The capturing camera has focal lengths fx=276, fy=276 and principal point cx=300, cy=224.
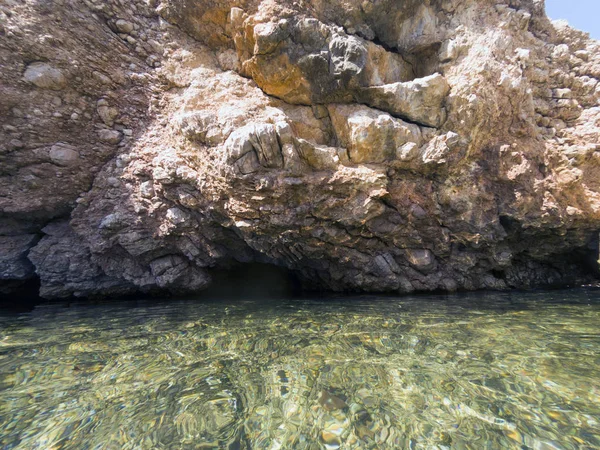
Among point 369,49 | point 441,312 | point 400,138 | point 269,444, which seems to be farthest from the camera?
point 369,49

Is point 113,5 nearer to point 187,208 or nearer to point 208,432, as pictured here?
point 187,208

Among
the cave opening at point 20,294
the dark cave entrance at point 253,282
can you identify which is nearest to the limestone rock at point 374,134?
the dark cave entrance at point 253,282

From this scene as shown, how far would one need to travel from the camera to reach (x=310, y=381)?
2.95m

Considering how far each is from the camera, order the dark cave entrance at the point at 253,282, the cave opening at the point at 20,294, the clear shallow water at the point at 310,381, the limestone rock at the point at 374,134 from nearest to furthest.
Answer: the clear shallow water at the point at 310,381 < the limestone rock at the point at 374,134 < the cave opening at the point at 20,294 < the dark cave entrance at the point at 253,282

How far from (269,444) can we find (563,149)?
27.1ft

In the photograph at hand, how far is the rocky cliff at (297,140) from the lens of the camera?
5.92 meters

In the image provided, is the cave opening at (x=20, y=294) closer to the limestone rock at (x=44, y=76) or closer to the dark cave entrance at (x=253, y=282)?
the dark cave entrance at (x=253, y=282)

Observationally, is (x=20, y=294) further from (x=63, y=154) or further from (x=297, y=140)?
(x=297, y=140)

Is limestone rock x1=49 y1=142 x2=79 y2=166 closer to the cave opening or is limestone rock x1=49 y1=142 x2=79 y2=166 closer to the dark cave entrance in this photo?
the cave opening

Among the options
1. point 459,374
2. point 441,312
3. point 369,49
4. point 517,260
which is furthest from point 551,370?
point 369,49

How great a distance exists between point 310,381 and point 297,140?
4.43 m

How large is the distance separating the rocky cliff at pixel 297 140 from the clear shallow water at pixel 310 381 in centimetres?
Result: 203

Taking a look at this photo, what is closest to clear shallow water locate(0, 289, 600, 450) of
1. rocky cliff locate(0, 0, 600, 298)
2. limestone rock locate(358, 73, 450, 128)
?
rocky cliff locate(0, 0, 600, 298)

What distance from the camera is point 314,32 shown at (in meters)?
6.04
